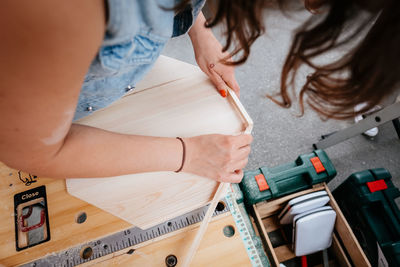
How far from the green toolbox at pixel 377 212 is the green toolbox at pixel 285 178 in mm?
197

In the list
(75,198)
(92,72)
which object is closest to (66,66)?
(92,72)

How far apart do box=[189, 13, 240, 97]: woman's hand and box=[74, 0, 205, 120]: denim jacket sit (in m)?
0.20

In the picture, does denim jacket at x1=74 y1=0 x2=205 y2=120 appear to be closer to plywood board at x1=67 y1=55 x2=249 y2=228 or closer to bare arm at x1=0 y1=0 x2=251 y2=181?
bare arm at x1=0 y1=0 x2=251 y2=181

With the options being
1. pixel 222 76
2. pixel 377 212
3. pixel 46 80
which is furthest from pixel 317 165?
pixel 46 80

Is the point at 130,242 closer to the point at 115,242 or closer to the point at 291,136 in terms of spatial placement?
the point at 115,242

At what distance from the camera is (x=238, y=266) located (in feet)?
2.10

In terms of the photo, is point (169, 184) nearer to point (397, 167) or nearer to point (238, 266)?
point (238, 266)

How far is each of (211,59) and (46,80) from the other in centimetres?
58

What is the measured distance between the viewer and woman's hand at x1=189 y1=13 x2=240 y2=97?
0.79 meters

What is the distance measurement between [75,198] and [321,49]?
745 millimetres

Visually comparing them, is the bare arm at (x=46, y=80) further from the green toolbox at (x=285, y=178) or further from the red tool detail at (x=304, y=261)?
the red tool detail at (x=304, y=261)

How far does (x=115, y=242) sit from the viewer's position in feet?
2.24

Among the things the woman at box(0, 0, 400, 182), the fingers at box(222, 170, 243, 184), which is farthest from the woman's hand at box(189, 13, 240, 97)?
the fingers at box(222, 170, 243, 184)

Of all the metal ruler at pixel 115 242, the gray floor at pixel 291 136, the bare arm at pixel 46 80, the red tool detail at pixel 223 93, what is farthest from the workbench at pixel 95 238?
the gray floor at pixel 291 136
